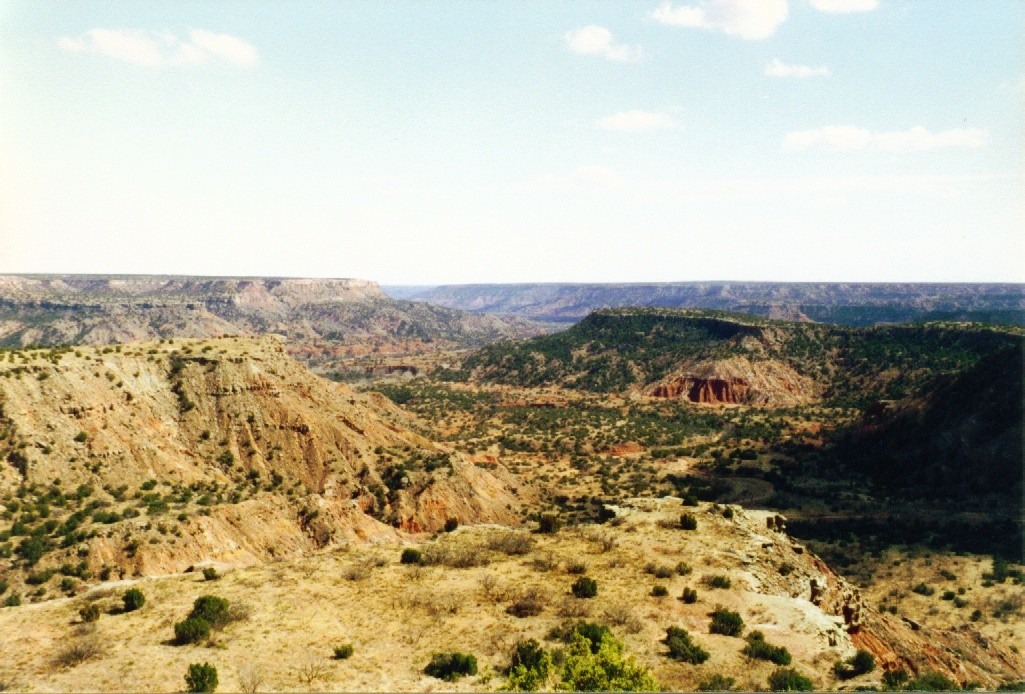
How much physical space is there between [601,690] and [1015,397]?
234 feet

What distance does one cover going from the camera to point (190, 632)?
21.7 meters

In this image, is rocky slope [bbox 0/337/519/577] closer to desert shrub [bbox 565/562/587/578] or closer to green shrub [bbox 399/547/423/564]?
green shrub [bbox 399/547/423/564]

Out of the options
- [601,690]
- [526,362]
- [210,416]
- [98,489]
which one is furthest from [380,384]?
[601,690]

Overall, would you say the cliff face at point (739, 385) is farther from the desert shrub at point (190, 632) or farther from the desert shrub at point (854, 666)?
the desert shrub at point (190, 632)

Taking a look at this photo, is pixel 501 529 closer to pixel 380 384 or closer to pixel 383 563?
pixel 383 563

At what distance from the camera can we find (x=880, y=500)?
218 feet

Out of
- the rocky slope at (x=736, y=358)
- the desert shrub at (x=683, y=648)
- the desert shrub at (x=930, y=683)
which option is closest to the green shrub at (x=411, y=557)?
the desert shrub at (x=683, y=648)

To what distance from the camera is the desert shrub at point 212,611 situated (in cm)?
2298

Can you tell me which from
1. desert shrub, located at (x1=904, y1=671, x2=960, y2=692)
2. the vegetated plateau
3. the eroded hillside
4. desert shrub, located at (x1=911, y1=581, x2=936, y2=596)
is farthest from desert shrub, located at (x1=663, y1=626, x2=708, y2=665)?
desert shrub, located at (x1=911, y1=581, x2=936, y2=596)

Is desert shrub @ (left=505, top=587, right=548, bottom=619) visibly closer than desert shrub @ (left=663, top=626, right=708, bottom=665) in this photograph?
No

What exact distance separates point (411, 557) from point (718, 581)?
1577 cm

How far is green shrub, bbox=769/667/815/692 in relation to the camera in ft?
68.3

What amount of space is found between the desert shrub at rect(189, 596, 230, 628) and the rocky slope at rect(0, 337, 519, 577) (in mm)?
12988

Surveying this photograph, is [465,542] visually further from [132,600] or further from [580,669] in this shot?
[580,669]
